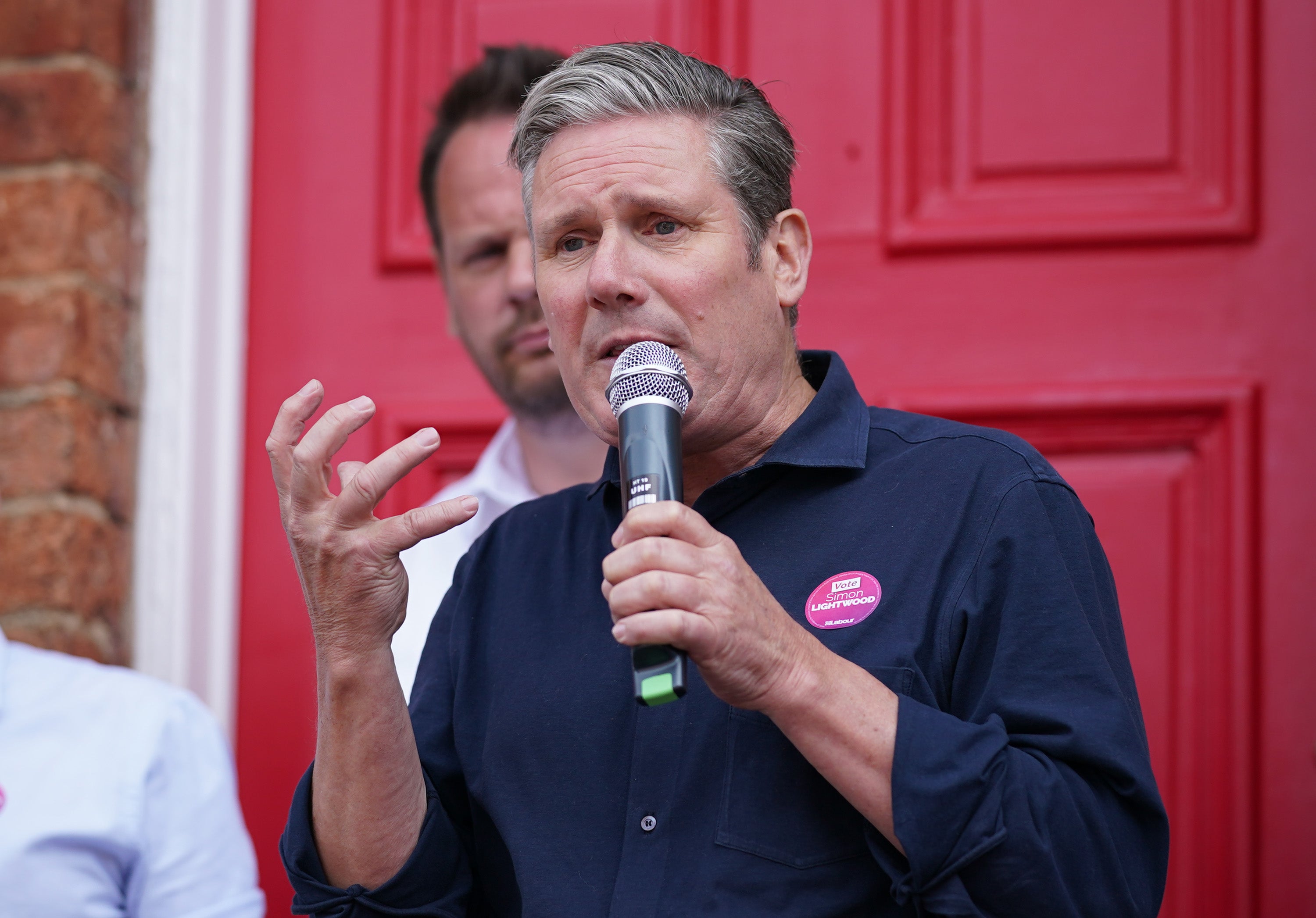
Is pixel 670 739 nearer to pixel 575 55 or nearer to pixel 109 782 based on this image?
pixel 575 55

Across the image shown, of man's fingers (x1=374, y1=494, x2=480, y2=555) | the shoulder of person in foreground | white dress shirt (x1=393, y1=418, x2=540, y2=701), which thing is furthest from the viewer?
white dress shirt (x1=393, y1=418, x2=540, y2=701)

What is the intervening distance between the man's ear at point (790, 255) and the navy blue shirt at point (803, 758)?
0.34 feet

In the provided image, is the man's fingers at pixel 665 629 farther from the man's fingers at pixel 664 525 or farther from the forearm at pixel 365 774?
the forearm at pixel 365 774

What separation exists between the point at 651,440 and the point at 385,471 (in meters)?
0.30

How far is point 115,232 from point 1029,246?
5.70 ft

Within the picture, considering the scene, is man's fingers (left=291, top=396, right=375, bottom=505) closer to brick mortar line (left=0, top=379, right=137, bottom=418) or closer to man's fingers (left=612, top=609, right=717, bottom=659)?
man's fingers (left=612, top=609, right=717, bottom=659)

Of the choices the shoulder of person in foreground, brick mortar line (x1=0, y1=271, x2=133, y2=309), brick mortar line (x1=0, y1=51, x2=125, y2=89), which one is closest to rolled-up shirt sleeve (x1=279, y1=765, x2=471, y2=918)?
the shoulder of person in foreground

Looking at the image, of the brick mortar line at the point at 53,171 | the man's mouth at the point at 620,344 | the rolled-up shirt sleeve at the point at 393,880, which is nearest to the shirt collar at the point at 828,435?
the man's mouth at the point at 620,344

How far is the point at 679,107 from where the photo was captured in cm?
168

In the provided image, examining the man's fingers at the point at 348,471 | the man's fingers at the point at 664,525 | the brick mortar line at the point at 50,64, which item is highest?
the brick mortar line at the point at 50,64

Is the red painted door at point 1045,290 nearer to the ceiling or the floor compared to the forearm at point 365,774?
nearer to the ceiling

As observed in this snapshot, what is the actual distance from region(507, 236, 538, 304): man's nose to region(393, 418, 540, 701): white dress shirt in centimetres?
27

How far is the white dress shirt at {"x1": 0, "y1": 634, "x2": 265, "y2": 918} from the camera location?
206 cm

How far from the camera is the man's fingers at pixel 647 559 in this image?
1188mm
